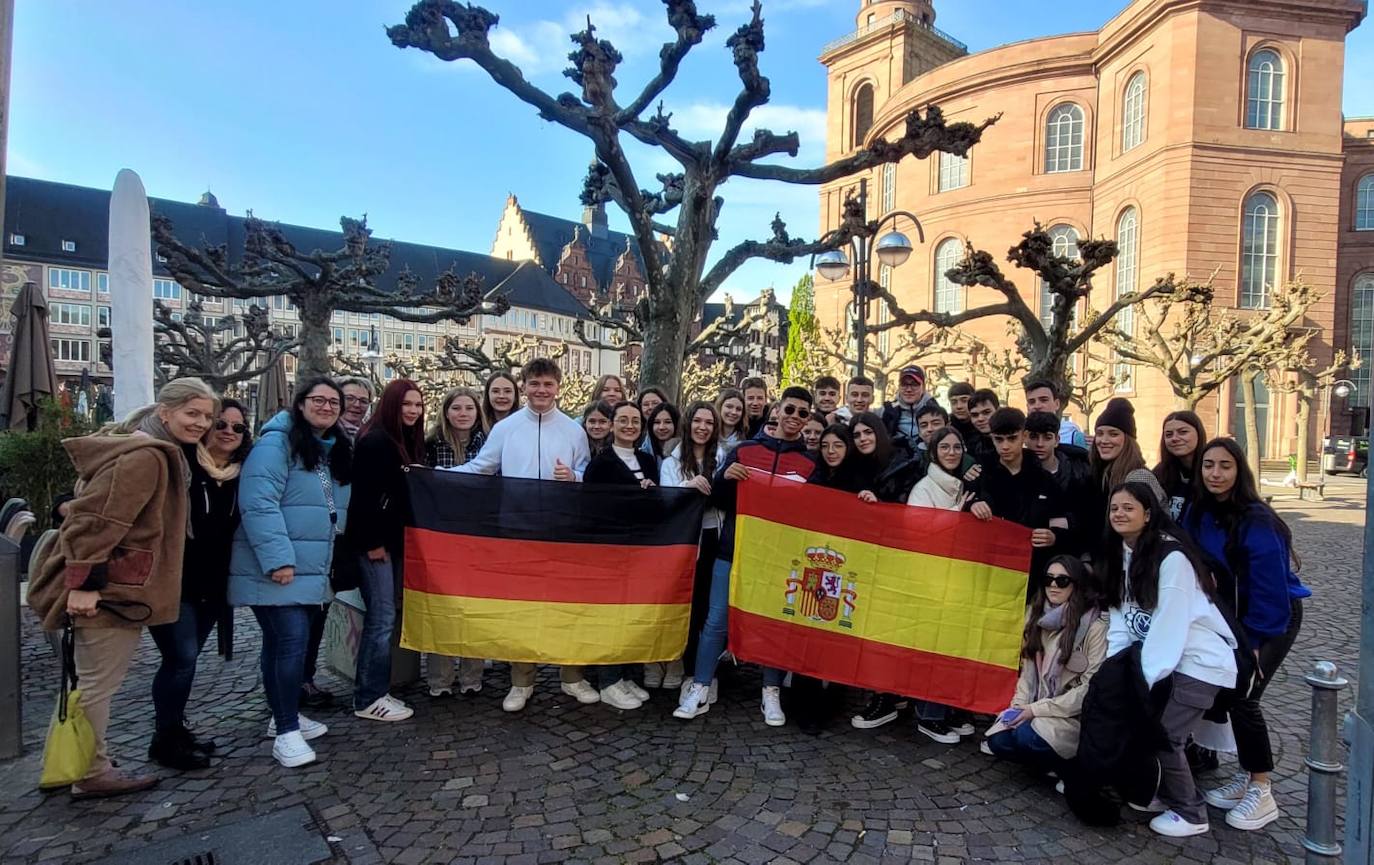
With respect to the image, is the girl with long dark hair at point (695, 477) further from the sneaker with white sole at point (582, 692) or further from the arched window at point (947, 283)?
the arched window at point (947, 283)

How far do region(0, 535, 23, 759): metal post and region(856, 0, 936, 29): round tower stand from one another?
190 ft

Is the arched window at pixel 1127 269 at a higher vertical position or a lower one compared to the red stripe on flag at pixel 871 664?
higher

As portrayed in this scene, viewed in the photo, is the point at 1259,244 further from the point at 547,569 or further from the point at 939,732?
the point at 547,569

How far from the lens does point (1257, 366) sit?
20953 mm

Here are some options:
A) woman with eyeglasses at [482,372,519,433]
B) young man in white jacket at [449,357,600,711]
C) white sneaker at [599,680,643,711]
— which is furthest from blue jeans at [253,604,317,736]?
woman with eyeglasses at [482,372,519,433]

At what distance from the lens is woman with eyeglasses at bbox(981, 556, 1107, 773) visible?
13.2 feet

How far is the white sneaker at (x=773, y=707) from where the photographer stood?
16.1 feet

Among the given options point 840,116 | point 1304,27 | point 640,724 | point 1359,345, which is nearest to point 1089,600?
point 640,724

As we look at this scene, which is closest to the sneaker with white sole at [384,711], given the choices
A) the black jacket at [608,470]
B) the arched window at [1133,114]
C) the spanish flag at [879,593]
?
the black jacket at [608,470]

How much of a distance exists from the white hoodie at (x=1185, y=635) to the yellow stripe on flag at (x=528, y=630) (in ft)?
9.62

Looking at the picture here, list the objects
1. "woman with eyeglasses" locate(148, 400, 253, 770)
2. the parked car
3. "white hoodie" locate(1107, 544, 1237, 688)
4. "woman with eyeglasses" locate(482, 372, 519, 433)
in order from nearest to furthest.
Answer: "white hoodie" locate(1107, 544, 1237, 688)
"woman with eyeglasses" locate(148, 400, 253, 770)
"woman with eyeglasses" locate(482, 372, 519, 433)
the parked car

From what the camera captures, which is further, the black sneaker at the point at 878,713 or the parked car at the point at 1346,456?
the parked car at the point at 1346,456

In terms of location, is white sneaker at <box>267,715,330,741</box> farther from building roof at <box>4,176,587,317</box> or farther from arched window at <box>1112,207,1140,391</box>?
building roof at <box>4,176,587,317</box>

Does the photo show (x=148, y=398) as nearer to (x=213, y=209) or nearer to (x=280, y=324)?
(x=280, y=324)
